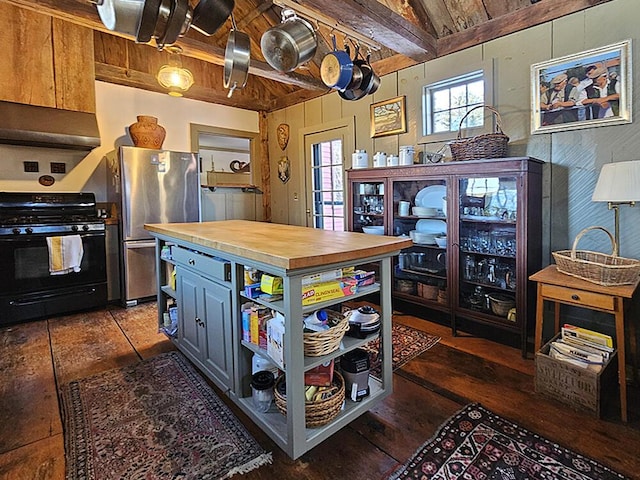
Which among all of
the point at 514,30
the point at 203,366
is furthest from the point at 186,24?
the point at 514,30

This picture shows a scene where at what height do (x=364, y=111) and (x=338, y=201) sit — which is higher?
(x=364, y=111)

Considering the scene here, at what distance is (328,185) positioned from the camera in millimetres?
4512

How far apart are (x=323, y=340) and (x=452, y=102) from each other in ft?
8.55

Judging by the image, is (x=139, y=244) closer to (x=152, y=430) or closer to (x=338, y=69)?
(x=152, y=430)

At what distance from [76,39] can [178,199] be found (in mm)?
1721

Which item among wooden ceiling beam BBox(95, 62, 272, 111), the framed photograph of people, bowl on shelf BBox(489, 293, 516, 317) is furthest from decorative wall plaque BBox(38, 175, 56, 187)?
the framed photograph of people

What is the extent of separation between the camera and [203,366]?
6.88ft

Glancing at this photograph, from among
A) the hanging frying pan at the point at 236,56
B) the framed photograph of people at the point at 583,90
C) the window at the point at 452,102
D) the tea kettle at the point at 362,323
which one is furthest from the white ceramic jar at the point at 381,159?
the tea kettle at the point at 362,323

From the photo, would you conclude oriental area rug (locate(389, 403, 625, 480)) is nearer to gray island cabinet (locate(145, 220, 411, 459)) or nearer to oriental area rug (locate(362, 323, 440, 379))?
gray island cabinet (locate(145, 220, 411, 459))

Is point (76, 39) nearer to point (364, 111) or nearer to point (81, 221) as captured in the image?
point (81, 221)

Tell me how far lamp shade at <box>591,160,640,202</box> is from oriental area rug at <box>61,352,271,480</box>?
7.22 feet

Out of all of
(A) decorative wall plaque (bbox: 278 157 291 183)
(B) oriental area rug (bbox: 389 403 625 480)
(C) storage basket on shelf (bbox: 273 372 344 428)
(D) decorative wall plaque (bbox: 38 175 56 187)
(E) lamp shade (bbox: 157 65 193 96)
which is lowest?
(B) oriental area rug (bbox: 389 403 625 480)

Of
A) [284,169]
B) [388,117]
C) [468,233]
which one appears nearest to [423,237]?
[468,233]

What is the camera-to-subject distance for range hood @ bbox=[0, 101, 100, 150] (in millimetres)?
2957
